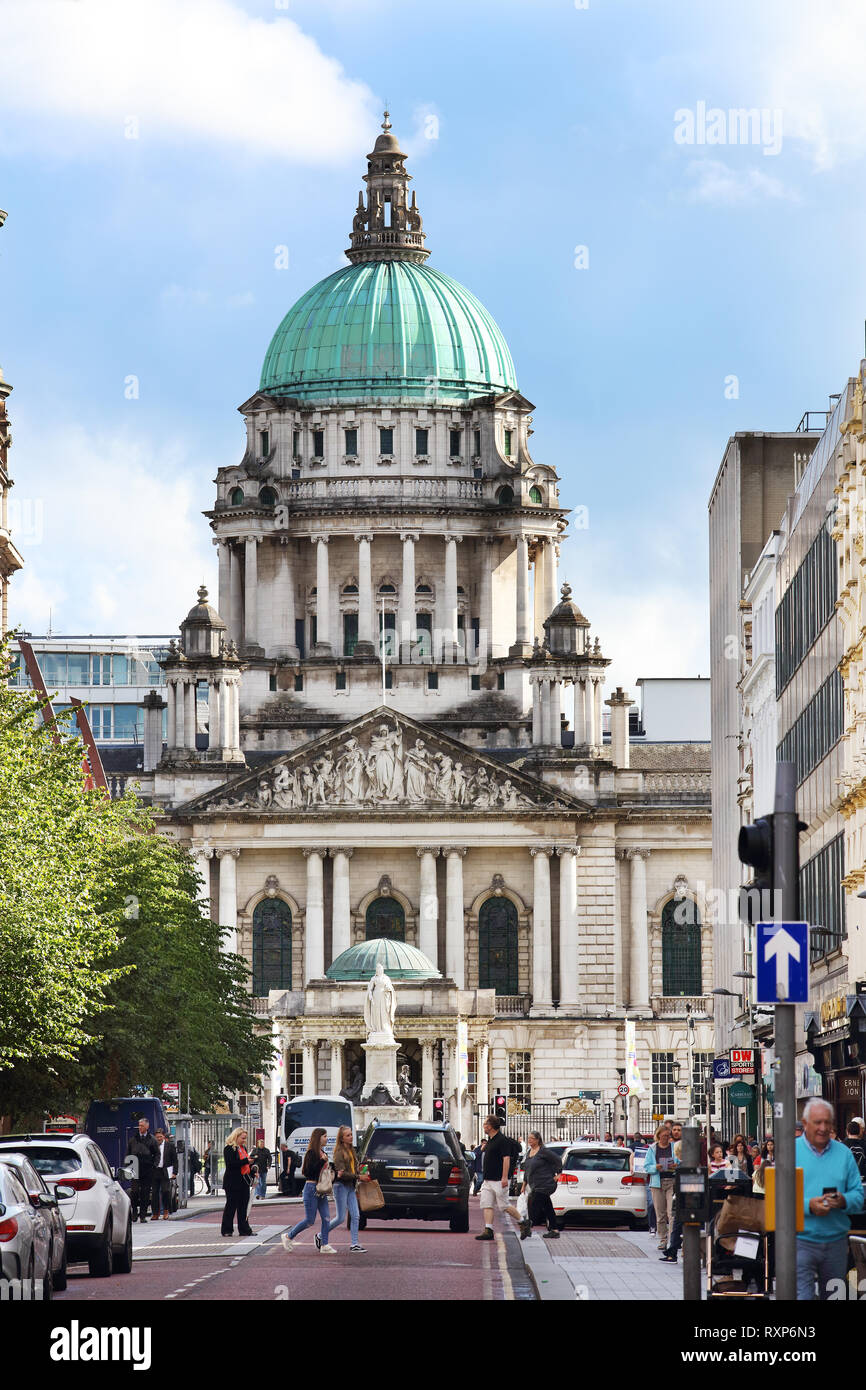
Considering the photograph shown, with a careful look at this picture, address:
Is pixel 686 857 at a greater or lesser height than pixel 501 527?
lesser

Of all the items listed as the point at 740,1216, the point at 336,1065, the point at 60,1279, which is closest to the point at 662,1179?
the point at 60,1279

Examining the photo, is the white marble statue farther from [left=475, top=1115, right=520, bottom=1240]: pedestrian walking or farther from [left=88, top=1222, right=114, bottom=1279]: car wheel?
[left=88, top=1222, right=114, bottom=1279]: car wheel

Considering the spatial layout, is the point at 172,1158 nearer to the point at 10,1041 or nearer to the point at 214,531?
the point at 10,1041

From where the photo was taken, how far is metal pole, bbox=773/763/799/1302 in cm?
1858

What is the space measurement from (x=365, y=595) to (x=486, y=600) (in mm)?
5942

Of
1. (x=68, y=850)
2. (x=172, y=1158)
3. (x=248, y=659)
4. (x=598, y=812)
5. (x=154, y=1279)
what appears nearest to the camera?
(x=154, y=1279)

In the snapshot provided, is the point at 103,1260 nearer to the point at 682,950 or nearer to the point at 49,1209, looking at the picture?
the point at 49,1209

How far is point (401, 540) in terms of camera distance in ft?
455

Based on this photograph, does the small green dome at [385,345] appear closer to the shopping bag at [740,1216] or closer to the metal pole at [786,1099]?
the shopping bag at [740,1216]

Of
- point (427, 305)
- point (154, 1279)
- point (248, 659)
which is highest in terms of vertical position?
point (427, 305)

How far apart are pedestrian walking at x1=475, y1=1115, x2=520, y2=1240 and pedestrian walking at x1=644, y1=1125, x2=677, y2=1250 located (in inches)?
85.1

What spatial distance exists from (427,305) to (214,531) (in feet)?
54.3

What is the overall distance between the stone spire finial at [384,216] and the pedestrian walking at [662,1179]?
109182 mm
